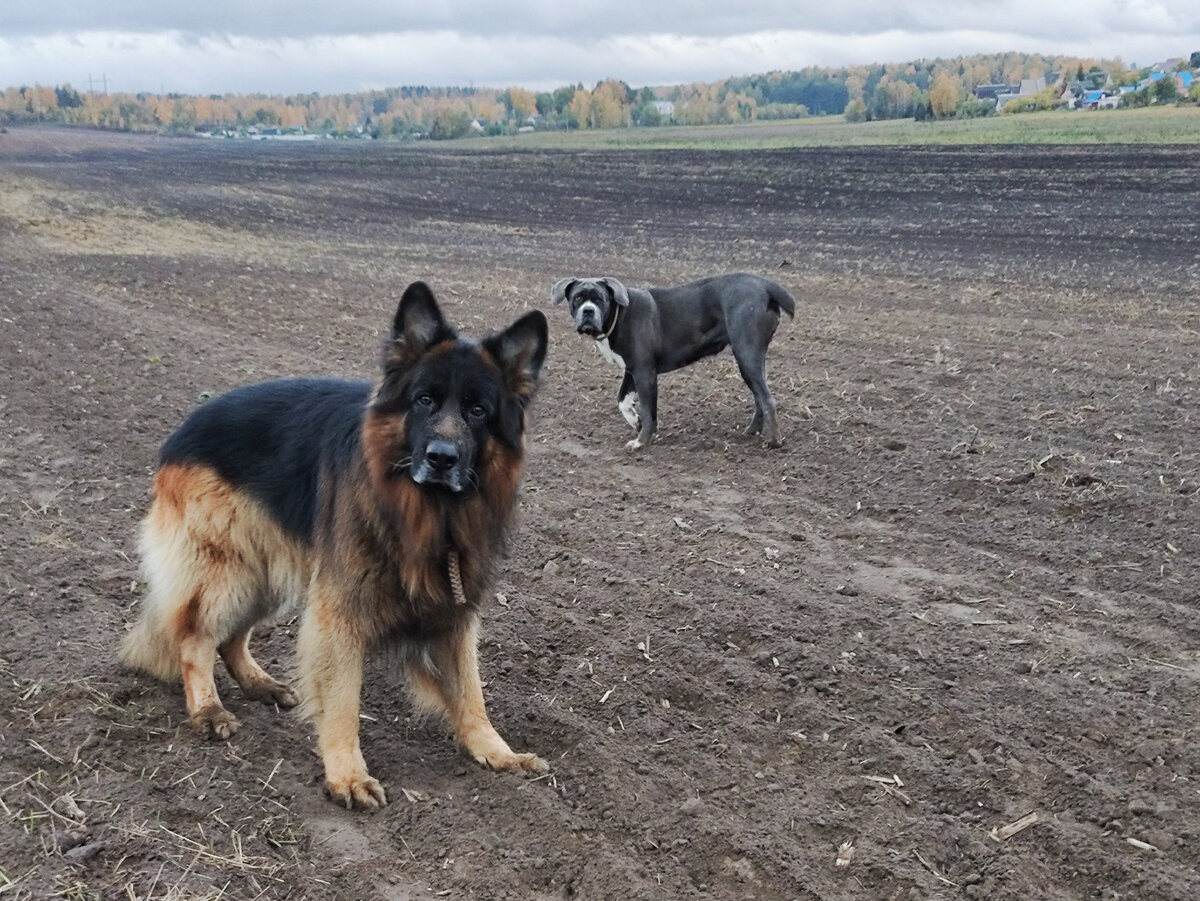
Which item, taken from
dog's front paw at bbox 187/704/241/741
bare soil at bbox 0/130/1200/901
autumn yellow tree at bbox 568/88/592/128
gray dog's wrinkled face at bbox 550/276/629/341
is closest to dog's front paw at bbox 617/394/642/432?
bare soil at bbox 0/130/1200/901

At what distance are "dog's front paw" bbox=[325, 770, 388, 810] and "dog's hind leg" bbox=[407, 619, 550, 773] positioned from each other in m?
0.47

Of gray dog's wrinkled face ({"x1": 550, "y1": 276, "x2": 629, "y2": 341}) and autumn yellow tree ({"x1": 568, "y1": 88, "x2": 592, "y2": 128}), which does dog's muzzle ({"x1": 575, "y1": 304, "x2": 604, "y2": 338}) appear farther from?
autumn yellow tree ({"x1": 568, "y1": 88, "x2": 592, "y2": 128})

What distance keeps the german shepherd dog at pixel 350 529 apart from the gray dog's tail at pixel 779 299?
215 inches

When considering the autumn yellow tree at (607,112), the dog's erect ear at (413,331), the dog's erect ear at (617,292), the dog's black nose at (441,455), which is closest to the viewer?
the dog's black nose at (441,455)

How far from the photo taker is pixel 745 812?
14.0 ft

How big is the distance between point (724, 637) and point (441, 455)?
2.33m

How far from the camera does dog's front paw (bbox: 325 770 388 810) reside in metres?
4.31

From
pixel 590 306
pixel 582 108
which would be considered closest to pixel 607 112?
pixel 582 108

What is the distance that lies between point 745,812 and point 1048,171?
32.8 metres

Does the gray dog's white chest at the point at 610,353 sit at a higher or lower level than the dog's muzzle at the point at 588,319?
lower

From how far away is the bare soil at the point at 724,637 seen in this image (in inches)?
157

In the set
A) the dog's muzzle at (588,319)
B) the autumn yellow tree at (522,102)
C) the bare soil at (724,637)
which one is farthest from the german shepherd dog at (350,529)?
the autumn yellow tree at (522,102)

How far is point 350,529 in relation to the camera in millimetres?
4352

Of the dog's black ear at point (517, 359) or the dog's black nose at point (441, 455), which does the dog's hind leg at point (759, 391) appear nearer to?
the dog's black ear at point (517, 359)
